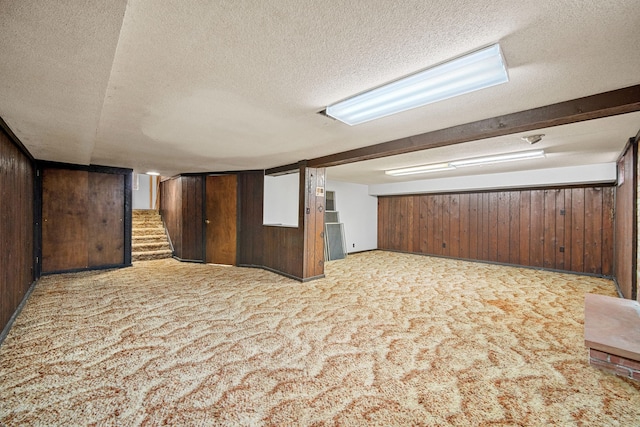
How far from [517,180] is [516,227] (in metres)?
1.23

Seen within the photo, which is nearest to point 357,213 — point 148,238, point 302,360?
point 148,238

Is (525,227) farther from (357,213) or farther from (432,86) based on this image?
(432,86)

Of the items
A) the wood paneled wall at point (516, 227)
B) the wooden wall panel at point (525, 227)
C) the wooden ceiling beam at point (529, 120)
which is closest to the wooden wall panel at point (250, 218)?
the wooden ceiling beam at point (529, 120)

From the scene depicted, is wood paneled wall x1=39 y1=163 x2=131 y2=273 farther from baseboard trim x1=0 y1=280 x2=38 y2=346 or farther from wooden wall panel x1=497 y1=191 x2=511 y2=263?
wooden wall panel x1=497 y1=191 x2=511 y2=263

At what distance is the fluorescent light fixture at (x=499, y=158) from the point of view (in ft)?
13.9

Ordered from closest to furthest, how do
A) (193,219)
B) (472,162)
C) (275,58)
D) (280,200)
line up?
(275,58) → (472,162) → (280,200) → (193,219)

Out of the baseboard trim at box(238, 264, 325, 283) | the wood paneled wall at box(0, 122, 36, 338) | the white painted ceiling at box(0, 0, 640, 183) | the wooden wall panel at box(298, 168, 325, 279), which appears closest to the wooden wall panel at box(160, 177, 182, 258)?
the baseboard trim at box(238, 264, 325, 283)

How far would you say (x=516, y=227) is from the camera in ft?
21.2

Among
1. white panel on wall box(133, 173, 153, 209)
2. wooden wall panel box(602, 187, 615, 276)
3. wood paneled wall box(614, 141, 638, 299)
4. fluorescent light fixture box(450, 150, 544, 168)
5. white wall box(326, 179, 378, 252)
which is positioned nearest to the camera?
wood paneled wall box(614, 141, 638, 299)

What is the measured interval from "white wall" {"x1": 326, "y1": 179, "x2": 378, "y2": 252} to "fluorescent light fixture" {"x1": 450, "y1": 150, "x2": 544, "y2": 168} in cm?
337

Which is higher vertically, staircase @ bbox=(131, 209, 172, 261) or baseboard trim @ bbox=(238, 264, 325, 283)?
staircase @ bbox=(131, 209, 172, 261)

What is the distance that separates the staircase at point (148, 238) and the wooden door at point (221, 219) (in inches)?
65.3

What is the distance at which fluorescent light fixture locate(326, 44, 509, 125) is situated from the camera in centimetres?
165

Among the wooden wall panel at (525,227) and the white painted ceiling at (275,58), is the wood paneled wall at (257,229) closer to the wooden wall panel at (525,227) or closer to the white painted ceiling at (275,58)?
the white painted ceiling at (275,58)
